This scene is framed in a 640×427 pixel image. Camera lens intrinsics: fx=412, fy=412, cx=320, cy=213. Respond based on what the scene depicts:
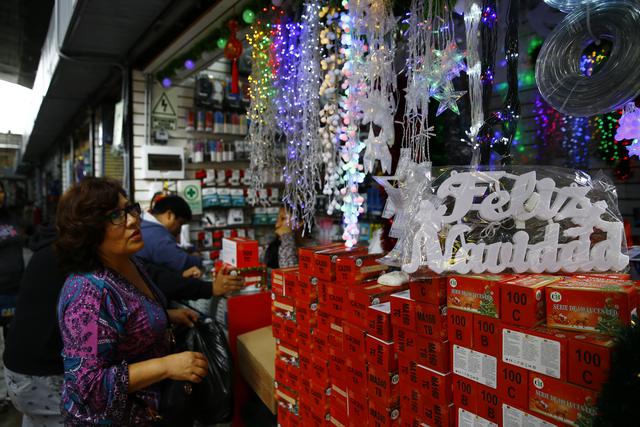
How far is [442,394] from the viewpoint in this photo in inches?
45.5

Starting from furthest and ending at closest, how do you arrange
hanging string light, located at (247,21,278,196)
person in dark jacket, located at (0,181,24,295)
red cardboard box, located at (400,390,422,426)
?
person in dark jacket, located at (0,181,24,295) → hanging string light, located at (247,21,278,196) → red cardboard box, located at (400,390,422,426)

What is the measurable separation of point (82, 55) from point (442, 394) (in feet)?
15.3

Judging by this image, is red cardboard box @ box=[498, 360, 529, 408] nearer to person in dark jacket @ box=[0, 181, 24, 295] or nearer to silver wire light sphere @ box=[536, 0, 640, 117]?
silver wire light sphere @ box=[536, 0, 640, 117]

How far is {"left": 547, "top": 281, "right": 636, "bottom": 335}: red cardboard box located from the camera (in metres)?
0.88

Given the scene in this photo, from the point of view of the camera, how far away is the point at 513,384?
1.02 m

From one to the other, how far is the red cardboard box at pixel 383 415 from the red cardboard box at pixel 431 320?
0.97 feet

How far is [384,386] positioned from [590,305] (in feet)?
2.15

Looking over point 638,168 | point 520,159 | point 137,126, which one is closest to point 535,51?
point 520,159

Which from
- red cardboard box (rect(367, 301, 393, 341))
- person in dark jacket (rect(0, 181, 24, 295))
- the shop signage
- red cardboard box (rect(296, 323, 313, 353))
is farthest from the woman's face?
the shop signage

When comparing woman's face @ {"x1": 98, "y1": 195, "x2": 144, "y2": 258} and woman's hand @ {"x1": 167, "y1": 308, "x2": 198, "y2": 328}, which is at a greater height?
woman's face @ {"x1": 98, "y1": 195, "x2": 144, "y2": 258}

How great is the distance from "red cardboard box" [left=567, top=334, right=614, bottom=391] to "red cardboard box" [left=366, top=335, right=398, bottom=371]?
52 centimetres

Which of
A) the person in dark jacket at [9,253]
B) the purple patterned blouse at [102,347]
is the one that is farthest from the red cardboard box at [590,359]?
the person in dark jacket at [9,253]

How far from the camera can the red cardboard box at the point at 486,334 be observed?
3.44ft

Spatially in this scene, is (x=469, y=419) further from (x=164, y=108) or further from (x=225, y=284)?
(x=164, y=108)
